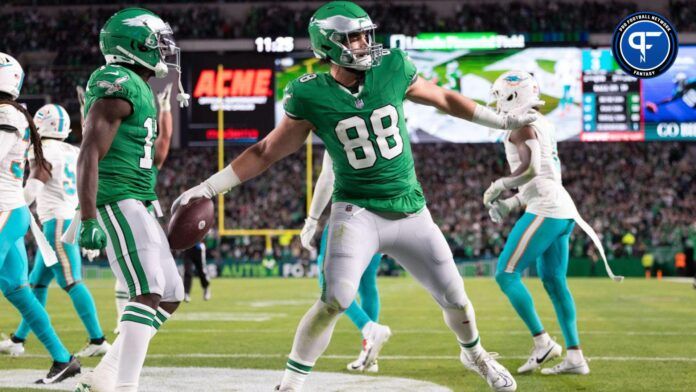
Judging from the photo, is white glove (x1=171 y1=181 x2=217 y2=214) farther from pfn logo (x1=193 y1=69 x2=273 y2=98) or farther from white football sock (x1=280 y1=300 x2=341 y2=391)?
pfn logo (x1=193 y1=69 x2=273 y2=98)

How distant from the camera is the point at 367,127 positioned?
14.3ft

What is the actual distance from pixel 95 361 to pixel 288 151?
9.08 ft

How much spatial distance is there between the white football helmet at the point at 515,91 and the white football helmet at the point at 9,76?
3.05 meters

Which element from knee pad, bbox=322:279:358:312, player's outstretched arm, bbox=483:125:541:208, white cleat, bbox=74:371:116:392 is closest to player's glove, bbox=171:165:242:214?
knee pad, bbox=322:279:358:312

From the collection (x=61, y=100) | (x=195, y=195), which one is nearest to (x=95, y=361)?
(x=195, y=195)

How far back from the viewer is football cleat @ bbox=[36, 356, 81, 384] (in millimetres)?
5402

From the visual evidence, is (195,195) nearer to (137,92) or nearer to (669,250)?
(137,92)

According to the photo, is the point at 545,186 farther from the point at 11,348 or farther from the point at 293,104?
the point at 11,348

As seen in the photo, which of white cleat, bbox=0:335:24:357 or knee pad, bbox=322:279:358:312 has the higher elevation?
knee pad, bbox=322:279:358:312

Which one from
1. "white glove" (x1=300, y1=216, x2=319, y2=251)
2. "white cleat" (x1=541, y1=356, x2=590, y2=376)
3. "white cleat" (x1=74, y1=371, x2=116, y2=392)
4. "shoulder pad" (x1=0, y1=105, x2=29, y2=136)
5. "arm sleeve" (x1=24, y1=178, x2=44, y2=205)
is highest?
"shoulder pad" (x1=0, y1=105, x2=29, y2=136)

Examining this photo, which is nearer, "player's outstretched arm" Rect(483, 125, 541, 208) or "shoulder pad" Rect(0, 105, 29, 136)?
"shoulder pad" Rect(0, 105, 29, 136)

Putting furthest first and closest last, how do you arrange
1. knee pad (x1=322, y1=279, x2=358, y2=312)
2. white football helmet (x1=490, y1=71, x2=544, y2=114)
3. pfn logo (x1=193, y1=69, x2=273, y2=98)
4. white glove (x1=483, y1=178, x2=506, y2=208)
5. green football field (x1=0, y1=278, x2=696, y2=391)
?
pfn logo (x1=193, y1=69, x2=273, y2=98), white football helmet (x1=490, y1=71, x2=544, y2=114), green football field (x1=0, y1=278, x2=696, y2=391), white glove (x1=483, y1=178, x2=506, y2=208), knee pad (x1=322, y1=279, x2=358, y2=312)

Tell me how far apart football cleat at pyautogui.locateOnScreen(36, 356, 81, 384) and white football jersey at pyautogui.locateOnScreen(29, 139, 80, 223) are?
1.82m

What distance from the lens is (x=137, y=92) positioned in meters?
4.27
